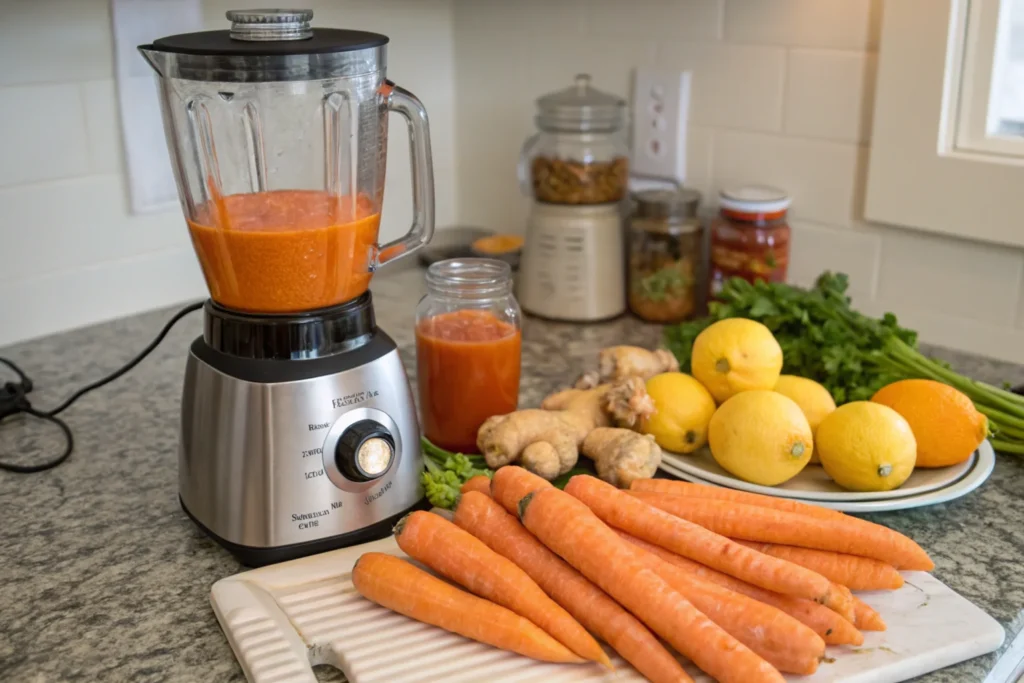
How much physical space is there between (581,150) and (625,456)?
63cm

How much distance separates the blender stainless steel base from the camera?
83cm

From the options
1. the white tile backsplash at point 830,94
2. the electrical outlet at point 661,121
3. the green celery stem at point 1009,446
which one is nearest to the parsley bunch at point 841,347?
the green celery stem at point 1009,446

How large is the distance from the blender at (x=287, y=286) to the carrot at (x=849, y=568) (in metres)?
0.34

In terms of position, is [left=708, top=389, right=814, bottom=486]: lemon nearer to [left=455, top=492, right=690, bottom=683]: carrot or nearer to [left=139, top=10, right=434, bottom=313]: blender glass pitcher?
[left=455, top=492, right=690, bottom=683]: carrot

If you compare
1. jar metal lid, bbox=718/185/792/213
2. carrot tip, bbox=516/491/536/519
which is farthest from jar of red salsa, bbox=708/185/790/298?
carrot tip, bbox=516/491/536/519

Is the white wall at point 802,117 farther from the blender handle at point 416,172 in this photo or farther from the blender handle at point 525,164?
the blender handle at point 416,172

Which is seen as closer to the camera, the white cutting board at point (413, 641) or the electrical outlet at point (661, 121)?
the white cutting board at point (413, 641)

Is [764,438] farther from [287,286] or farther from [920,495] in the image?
[287,286]

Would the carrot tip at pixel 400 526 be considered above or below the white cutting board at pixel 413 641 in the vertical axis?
above

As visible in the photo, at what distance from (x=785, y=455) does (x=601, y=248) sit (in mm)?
586

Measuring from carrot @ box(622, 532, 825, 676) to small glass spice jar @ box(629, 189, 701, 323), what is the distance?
71cm

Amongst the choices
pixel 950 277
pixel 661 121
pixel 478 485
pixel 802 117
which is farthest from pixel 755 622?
pixel 661 121

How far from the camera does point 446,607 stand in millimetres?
783

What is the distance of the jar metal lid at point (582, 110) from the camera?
1.45 m
